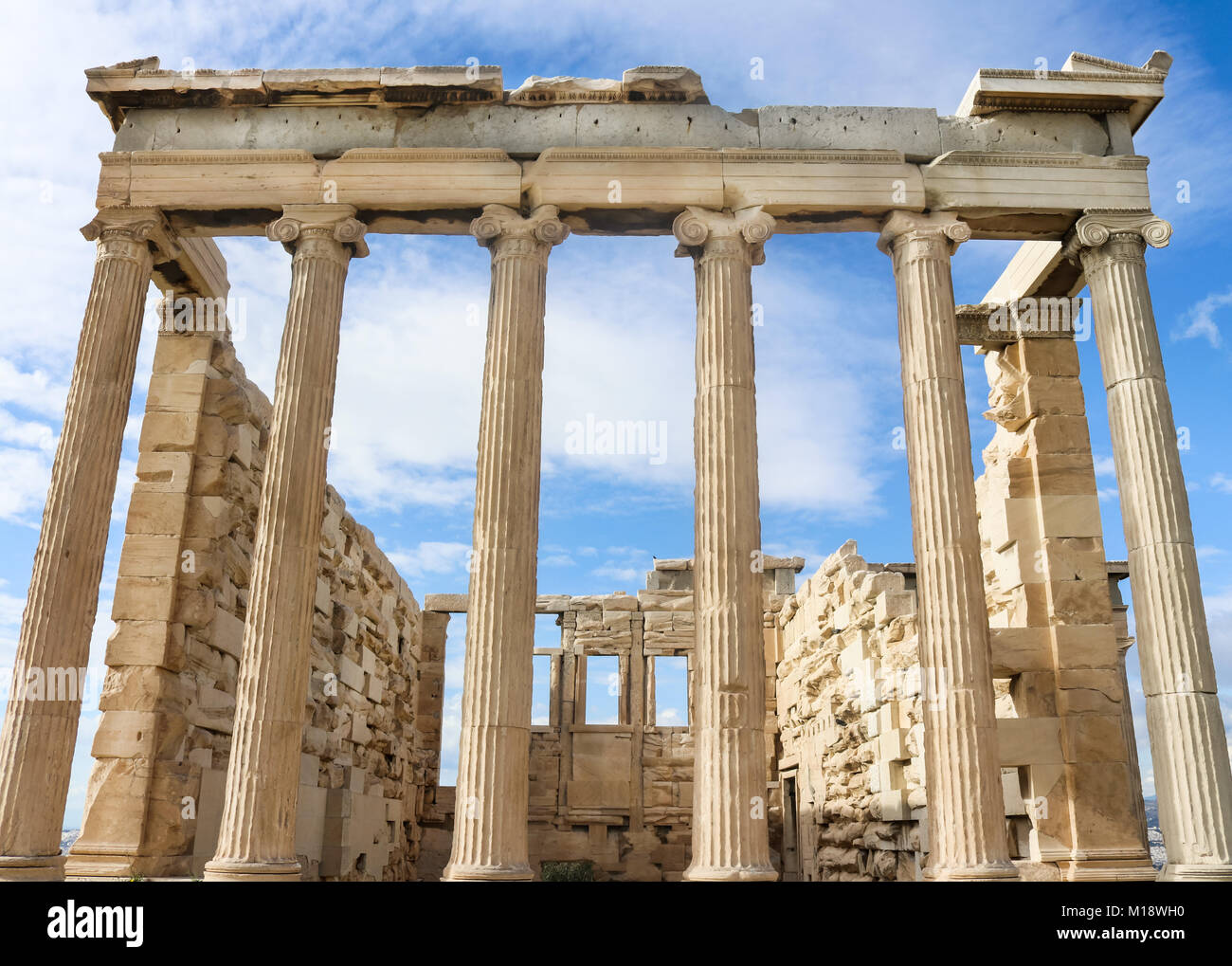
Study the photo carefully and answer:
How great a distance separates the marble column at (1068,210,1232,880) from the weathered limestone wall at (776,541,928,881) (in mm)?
2880

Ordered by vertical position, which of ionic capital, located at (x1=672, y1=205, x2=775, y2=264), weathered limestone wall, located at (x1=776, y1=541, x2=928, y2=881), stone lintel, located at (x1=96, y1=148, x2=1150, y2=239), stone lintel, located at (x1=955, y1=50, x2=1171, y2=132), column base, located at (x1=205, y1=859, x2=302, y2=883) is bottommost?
column base, located at (x1=205, y1=859, x2=302, y2=883)

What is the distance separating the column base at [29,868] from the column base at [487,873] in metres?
4.13

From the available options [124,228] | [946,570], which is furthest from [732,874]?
[124,228]

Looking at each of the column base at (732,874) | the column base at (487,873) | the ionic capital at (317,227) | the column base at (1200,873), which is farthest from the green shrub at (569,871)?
the ionic capital at (317,227)

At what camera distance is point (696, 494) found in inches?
516

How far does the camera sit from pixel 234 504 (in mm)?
15172

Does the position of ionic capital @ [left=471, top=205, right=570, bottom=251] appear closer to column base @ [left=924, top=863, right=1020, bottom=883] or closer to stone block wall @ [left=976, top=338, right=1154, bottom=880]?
stone block wall @ [left=976, top=338, right=1154, bottom=880]

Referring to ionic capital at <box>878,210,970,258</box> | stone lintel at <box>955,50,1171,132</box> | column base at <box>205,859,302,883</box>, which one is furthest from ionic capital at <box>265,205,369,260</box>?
stone lintel at <box>955,50,1171,132</box>

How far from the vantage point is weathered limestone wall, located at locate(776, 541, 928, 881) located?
587 inches

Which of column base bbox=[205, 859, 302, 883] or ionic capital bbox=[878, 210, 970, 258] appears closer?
column base bbox=[205, 859, 302, 883]

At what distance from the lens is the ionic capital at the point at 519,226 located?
45.2 ft

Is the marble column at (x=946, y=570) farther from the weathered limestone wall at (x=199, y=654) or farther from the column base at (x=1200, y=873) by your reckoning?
the weathered limestone wall at (x=199, y=654)
